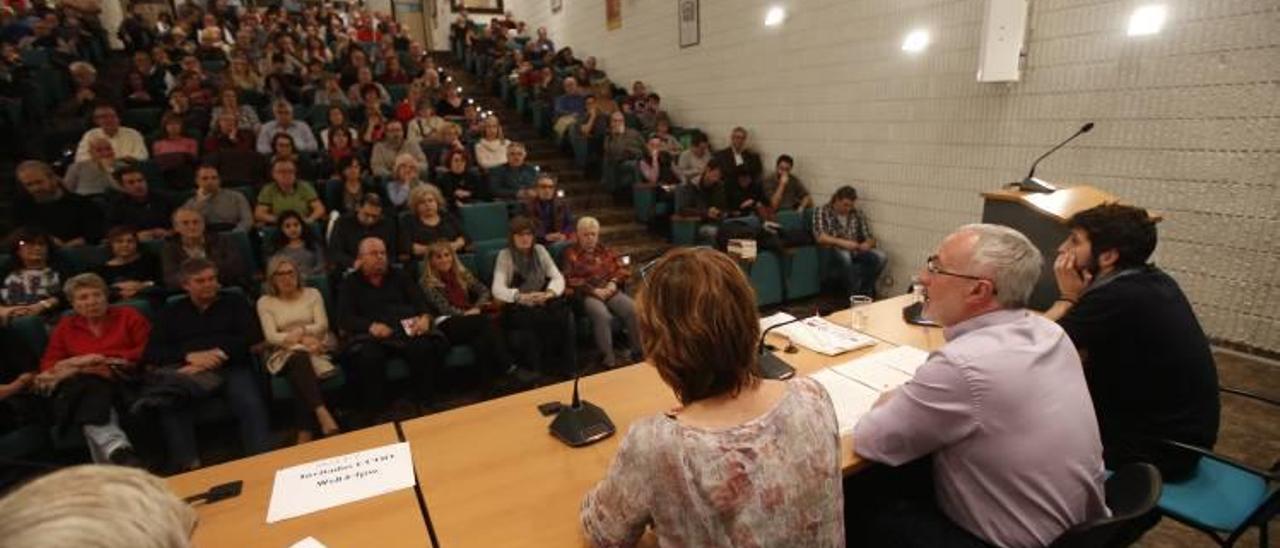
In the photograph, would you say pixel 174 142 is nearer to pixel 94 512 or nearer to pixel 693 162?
pixel 693 162

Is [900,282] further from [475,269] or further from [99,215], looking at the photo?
[99,215]

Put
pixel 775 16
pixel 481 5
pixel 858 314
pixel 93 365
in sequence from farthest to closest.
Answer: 1. pixel 481 5
2. pixel 775 16
3. pixel 93 365
4. pixel 858 314

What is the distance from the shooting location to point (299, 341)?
3.21 m

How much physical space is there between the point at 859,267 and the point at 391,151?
4.33 meters

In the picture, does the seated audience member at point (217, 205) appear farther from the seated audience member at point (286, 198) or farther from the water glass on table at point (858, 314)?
the water glass on table at point (858, 314)

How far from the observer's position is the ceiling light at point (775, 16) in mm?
5953

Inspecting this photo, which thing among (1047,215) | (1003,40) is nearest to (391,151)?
(1003,40)

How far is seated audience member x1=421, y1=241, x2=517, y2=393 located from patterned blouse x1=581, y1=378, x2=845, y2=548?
105 inches

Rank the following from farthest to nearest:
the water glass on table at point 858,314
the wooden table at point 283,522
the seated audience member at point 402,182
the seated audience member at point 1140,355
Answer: the seated audience member at point 402,182, the water glass on table at point 858,314, the seated audience member at point 1140,355, the wooden table at point 283,522

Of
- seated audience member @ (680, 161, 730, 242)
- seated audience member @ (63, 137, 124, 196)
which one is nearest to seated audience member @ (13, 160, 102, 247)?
seated audience member @ (63, 137, 124, 196)

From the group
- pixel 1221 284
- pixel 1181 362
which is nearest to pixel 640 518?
pixel 1181 362

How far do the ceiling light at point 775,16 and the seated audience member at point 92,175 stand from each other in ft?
19.2

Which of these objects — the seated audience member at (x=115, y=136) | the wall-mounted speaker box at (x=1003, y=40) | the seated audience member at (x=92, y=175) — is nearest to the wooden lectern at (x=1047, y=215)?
the wall-mounted speaker box at (x=1003, y=40)

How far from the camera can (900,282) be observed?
5246mm
